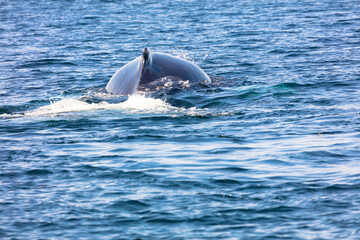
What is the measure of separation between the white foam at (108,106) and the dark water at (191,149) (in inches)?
1.1

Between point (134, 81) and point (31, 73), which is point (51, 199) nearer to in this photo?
point (134, 81)

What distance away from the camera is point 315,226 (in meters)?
6.88

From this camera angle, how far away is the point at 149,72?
45.7 feet

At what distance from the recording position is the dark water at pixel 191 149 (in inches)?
283

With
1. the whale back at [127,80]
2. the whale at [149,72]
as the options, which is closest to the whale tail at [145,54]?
the whale at [149,72]

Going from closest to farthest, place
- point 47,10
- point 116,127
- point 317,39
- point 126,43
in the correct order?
1. point 116,127
2. point 317,39
3. point 126,43
4. point 47,10

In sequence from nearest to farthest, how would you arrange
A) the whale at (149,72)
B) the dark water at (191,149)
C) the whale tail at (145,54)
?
the dark water at (191,149)
the whale tail at (145,54)
the whale at (149,72)

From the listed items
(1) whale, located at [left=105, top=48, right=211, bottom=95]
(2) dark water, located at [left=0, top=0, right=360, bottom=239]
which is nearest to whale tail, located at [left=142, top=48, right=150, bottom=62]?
(1) whale, located at [left=105, top=48, right=211, bottom=95]

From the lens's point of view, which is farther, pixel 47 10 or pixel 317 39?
pixel 47 10

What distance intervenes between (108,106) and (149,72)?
1223mm

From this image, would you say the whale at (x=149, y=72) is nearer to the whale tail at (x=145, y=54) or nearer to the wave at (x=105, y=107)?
the whale tail at (x=145, y=54)

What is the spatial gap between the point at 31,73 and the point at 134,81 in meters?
8.04

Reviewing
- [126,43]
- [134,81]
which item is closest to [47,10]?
[126,43]

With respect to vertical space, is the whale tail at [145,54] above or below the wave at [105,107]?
above
